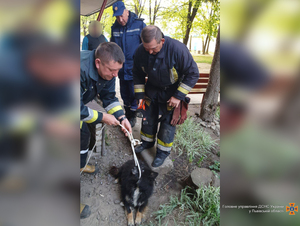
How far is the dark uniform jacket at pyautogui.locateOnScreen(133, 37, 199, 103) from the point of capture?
293 cm

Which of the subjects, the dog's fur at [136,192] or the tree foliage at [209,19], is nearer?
the dog's fur at [136,192]

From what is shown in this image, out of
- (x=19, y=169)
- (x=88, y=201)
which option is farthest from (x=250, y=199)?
(x=88, y=201)

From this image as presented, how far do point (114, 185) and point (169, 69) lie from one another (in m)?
2.09

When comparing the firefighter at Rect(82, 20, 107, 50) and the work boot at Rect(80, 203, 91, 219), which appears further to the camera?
the firefighter at Rect(82, 20, 107, 50)

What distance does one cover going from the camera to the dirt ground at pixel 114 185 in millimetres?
2734

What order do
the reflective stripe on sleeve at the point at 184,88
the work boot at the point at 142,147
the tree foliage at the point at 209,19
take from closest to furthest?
1. the reflective stripe on sleeve at the point at 184,88
2. the work boot at the point at 142,147
3. the tree foliage at the point at 209,19

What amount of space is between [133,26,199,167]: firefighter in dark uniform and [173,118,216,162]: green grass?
0.86 m

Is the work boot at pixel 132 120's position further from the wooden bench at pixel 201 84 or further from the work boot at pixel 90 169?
the wooden bench at pixel 201 84

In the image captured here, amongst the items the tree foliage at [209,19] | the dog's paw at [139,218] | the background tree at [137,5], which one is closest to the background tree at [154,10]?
the background tree at [137,5]

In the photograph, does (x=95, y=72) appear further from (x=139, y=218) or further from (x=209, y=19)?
(x=209, y=19)

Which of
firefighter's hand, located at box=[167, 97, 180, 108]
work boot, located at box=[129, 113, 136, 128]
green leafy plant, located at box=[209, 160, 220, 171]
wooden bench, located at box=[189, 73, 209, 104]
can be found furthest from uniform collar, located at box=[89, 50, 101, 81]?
wooden bench, located at box=[189, 73, 209, 104]

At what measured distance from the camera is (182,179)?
11.4 ft

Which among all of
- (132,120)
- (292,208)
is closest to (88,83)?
Answer: (292,208)

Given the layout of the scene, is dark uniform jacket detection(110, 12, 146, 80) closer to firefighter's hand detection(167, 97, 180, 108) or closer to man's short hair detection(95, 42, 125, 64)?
firefighter's hand detection(167, 97, 180, 108)
